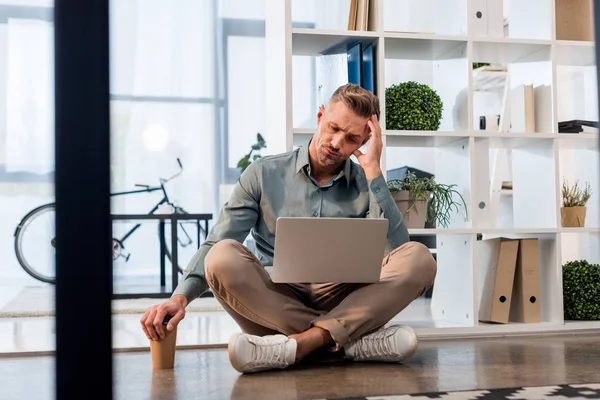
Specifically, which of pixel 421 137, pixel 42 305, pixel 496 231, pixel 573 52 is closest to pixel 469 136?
pixel 421 137

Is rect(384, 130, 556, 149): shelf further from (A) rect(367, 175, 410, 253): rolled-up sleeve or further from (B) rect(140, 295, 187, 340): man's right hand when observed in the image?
(B) rect(140, 295, 187, 340): man's right hand

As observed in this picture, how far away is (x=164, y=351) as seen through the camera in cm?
213

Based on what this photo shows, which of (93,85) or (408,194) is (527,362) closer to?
(408,194)

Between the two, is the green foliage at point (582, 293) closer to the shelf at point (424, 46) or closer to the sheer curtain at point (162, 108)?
the shelf at point (424, 46)

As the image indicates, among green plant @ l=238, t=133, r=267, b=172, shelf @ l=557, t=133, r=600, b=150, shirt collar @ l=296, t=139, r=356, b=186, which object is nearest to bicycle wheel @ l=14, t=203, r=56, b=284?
green plant @ l=238, t=133, r=267, b=172

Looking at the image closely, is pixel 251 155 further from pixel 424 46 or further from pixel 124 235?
pixel 424 46

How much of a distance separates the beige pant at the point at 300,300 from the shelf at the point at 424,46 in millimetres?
996

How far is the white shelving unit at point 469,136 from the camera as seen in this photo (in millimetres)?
2906

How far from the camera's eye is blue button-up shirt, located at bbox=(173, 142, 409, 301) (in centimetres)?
232

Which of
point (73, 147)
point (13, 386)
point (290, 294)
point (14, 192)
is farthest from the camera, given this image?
point (14, 192)

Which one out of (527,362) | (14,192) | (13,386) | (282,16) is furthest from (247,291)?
(14,192)

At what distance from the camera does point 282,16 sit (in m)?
2.87

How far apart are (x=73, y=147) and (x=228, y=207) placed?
187 centimetres

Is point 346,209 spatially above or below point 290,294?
above
